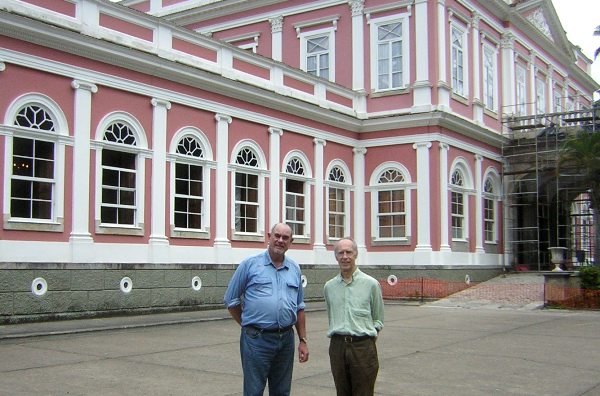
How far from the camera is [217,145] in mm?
20688

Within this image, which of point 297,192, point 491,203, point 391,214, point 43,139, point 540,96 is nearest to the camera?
point 43,139

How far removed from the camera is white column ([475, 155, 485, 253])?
28125mm

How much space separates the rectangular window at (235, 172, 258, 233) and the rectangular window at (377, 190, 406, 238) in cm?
604

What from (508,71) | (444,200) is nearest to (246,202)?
(444,200)

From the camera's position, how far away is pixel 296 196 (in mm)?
23922

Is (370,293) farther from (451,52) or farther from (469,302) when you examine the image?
(451,52)

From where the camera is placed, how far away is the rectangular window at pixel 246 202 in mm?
21469

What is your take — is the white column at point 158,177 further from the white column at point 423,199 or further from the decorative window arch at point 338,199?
the white column at point 423,199

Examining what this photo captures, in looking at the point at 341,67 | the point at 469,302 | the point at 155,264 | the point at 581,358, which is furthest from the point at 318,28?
the point at 581,358

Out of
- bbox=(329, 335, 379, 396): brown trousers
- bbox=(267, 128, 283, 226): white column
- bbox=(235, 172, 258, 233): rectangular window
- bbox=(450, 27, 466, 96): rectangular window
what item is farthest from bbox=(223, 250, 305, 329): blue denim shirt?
bbox=(450, 27, 466, 96): rectangular window

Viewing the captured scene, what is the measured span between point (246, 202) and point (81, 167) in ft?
19.3

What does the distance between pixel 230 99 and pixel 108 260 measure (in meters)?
6.23

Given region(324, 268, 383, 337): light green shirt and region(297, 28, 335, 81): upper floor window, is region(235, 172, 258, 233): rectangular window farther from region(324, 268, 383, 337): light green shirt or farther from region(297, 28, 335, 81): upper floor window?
region(324, 268, 383, 337): light green shirt

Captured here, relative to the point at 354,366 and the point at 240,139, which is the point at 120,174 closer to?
the point at 240,139
